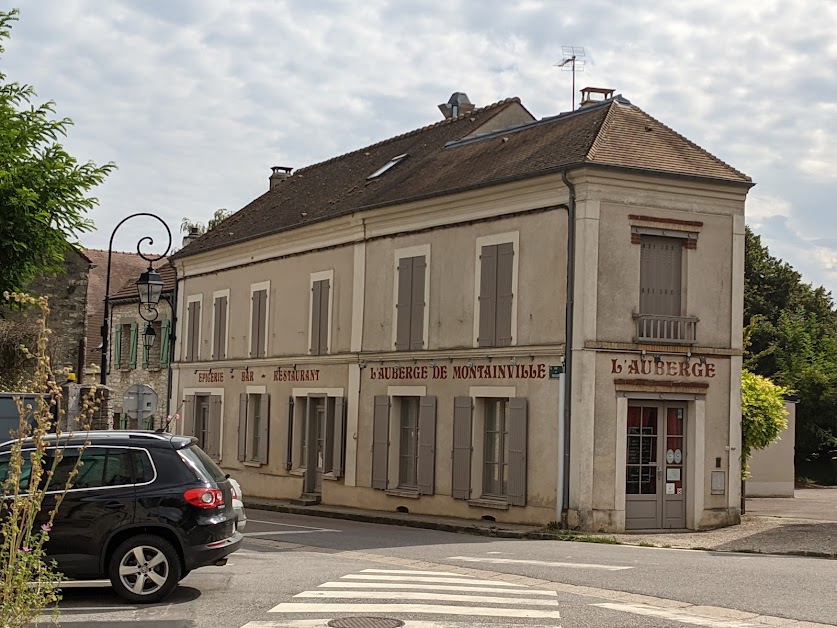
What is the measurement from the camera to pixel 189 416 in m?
36.2

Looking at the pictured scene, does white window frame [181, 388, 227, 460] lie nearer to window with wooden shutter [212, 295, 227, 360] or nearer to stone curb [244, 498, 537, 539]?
window with wooden shutter [212, 295, 227, 360]

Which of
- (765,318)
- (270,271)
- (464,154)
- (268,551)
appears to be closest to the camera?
(268,551)

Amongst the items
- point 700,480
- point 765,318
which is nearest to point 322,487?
point 700,480

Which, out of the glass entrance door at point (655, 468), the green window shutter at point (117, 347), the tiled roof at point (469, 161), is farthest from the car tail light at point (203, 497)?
the green window shutter at point (117, 347)

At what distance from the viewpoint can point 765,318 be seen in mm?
49656

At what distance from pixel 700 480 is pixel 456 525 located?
15.0 feet

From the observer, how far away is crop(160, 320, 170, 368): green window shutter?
39.1 metres

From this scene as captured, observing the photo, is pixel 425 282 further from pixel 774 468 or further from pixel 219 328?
pixel 774 468

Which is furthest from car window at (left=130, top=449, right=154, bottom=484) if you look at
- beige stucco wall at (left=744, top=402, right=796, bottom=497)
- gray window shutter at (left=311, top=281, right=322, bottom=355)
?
beige stucco wall at (left=744, top=402, right=796, bottom=497)

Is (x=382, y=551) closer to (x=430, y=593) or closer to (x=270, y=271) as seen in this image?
(x=430, y=593)

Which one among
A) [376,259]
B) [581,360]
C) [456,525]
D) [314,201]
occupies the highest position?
[314,201]

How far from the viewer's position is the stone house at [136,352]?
3909cm

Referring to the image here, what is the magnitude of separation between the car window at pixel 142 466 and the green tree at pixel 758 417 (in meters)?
15.2

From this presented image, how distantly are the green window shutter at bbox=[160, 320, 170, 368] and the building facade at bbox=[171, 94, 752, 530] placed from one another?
1042 cm
